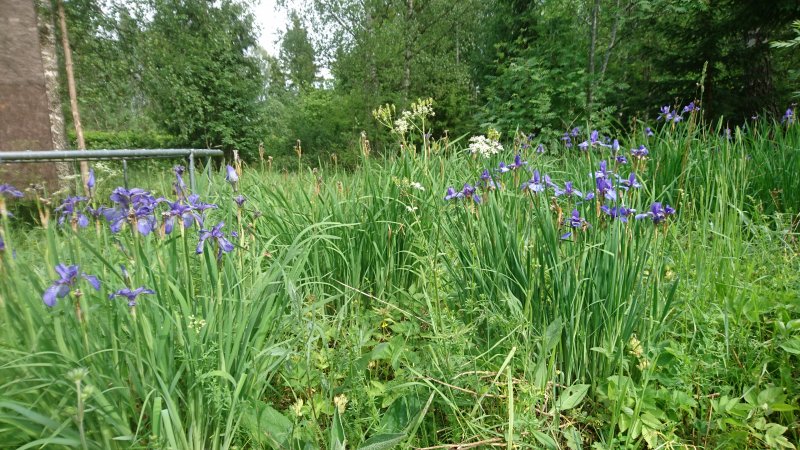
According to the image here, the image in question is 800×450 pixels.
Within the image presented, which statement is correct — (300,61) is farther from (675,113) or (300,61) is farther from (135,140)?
(675,113)

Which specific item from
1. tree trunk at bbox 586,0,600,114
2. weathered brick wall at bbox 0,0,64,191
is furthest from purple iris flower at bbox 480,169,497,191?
tree trunk at bbox 586,0,600,114

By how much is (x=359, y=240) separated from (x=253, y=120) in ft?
49.9

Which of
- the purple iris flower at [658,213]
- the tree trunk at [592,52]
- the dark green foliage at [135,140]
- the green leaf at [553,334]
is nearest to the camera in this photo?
the green leaf at [553,334]

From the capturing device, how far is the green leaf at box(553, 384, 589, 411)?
4.38 feet

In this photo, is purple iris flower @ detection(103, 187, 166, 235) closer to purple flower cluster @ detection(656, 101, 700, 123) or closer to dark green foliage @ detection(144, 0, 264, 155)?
purple flower cluster @ detection(656, 101, 700, 123)

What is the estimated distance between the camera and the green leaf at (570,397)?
1335 mm

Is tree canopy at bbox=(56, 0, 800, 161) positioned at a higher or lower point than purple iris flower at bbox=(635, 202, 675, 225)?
higher

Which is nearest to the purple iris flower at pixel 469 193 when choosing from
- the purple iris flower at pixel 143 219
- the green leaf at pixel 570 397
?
the green leaf at pixel 570 397

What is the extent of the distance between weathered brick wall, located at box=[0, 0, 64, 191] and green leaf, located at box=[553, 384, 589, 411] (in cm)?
600

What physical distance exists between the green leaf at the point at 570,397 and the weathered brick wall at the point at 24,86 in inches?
236

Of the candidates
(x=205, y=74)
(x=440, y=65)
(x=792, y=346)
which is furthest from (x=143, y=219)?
(x=440, y=65)

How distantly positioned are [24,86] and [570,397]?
7.35 meters

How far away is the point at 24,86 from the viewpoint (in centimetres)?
562

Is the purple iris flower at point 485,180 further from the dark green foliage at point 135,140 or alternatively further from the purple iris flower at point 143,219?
the dark green foliage at point 135,140
